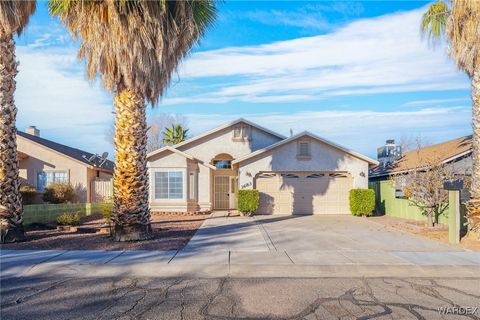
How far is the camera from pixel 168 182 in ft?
76.9

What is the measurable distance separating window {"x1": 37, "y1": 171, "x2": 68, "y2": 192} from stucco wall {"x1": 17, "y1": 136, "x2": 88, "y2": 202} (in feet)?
0.56

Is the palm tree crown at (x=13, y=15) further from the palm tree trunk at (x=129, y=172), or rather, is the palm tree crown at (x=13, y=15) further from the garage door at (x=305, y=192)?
the garage door at (x=305, y=192)

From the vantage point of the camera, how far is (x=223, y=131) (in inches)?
1016

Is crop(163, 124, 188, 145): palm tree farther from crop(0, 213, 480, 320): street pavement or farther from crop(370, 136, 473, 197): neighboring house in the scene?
crop(0, 213, 480, 320): street pavement

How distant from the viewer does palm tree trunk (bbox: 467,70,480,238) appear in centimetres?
1280

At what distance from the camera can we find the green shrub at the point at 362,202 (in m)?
22.3

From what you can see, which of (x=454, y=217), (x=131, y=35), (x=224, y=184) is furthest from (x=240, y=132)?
(x=454, y=217)

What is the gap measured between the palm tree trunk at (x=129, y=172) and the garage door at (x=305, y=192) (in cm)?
1146

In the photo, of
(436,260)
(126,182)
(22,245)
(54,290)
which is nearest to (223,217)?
(126,182)

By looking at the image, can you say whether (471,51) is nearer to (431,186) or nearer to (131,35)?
(431,186)

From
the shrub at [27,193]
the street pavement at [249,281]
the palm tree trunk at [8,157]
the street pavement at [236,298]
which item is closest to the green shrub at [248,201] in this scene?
the street pavement at [249,281]

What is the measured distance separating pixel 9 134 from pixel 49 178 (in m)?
12.9

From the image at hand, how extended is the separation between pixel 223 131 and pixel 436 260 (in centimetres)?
1711

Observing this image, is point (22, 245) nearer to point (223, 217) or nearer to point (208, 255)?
point (208, 255)
